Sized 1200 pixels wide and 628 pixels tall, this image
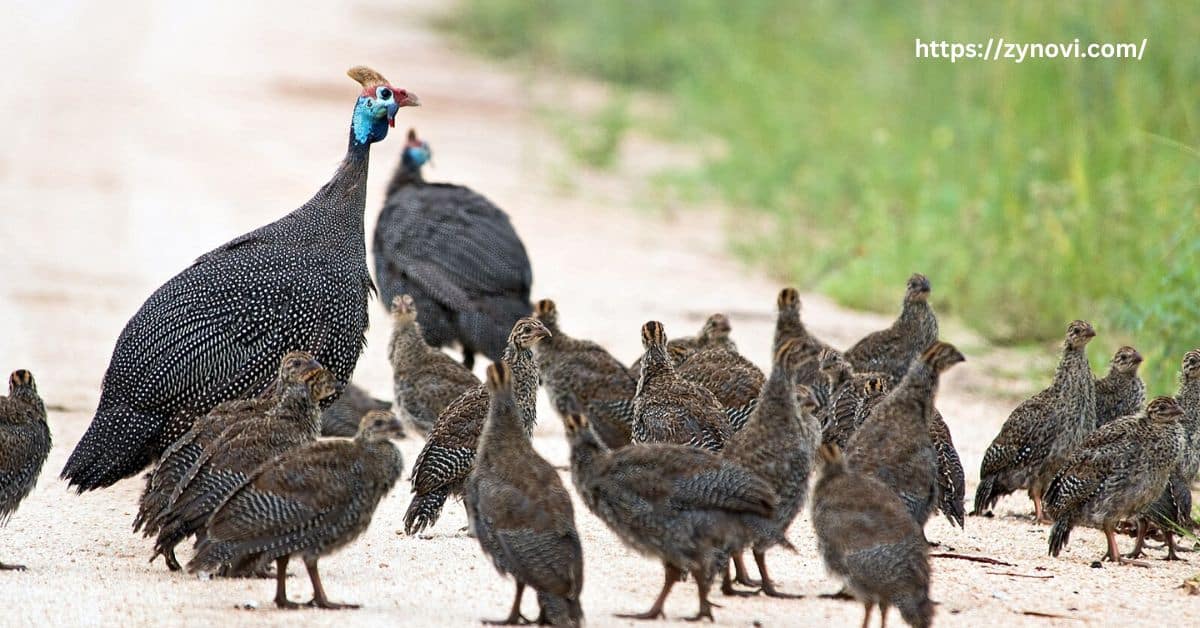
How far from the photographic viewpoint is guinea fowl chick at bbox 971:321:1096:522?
7672 millimetres

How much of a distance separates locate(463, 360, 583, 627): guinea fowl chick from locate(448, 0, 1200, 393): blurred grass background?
14.1 ft

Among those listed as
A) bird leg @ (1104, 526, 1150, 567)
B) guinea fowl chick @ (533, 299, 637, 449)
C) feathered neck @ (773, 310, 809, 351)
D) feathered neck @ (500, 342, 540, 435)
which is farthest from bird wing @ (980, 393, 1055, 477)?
feathered neck @ (500, 342, 540, 435)

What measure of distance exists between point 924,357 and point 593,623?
182cm

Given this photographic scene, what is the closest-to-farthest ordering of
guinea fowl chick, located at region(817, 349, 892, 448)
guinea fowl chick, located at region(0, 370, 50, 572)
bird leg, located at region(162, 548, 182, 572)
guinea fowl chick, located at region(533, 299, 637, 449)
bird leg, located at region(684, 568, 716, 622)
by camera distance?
bird leg, located at region(684, 568, 716, 622)
bird leg, located at region(162, 548, 182, 572)
guinea fowl chick, located at region(0, 370, 50, 572)
guinea fowl chick, located at region(817, 349, 892, 448)
guinea fowl chick, located at region(533, 299, 637, 449)

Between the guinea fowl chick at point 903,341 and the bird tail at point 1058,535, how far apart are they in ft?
6.18

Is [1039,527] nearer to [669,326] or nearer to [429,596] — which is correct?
[429,596]

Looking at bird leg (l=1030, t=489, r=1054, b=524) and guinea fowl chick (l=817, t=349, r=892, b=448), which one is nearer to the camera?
guinea fowl chick (l=817, t=349, r=892, b=448)

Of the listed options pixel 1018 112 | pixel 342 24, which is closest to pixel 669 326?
pixel 1018 112

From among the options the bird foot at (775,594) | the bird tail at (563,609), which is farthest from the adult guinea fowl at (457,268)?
the bird tail at (563,609)

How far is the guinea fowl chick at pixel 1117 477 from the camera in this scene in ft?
23.0

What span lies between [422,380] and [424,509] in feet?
5.54

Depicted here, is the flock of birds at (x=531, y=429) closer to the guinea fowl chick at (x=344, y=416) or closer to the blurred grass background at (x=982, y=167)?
the guinea fowl chick at (x=344, y=416)

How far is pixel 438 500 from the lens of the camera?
700cm

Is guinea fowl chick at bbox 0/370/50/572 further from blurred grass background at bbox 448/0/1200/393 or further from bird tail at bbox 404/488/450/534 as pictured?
blurred grass background at bbox 448/0/1200/393
